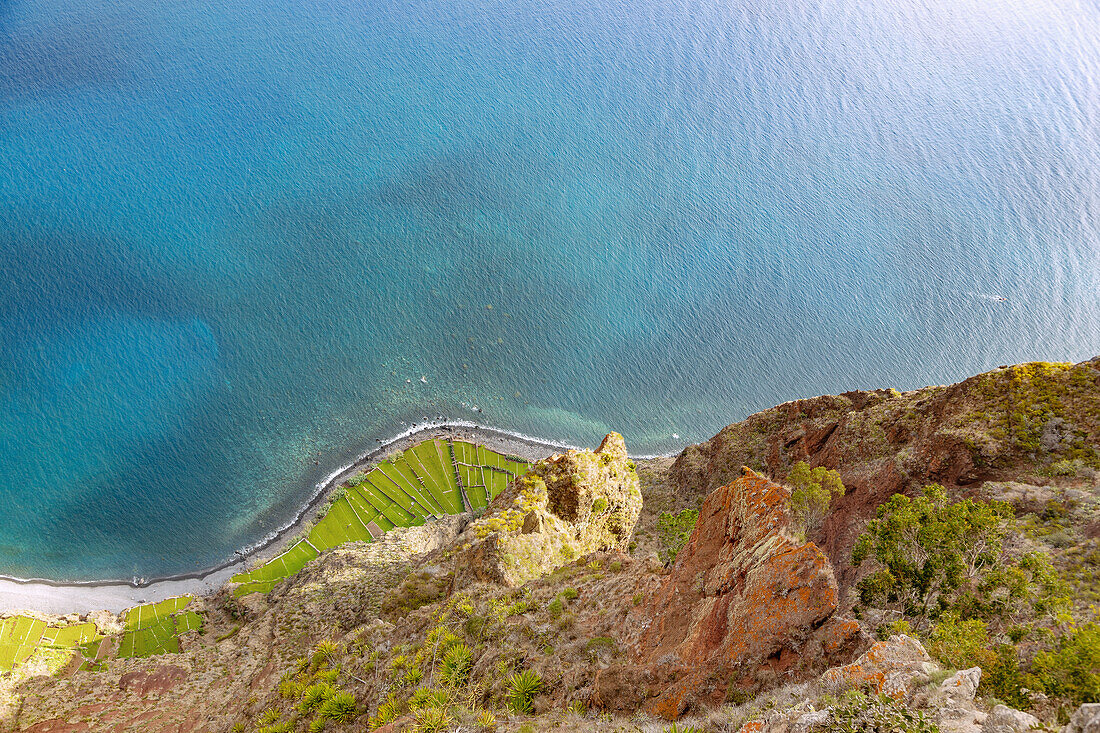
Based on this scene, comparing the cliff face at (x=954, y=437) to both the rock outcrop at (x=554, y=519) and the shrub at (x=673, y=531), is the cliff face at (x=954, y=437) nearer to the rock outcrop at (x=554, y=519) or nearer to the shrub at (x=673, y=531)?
the shrub at (x=673, y=531)

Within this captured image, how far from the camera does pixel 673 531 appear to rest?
173ft

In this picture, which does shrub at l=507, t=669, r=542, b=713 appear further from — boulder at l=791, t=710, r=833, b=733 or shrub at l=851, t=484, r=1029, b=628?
shrub at l=851, t=484, r=1029, b=628

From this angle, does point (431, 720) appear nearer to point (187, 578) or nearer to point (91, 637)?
point (91, 637)

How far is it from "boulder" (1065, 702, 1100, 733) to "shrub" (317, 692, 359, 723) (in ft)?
106

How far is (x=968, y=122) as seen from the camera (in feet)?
473

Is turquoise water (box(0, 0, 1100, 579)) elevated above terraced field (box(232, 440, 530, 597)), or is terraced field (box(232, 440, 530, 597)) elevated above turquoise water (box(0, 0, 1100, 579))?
turquoise water (box(0, 0, 1100, 579))

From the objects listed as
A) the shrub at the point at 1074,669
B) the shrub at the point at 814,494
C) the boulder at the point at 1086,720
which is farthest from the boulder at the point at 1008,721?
the shrub at the point at 814,494

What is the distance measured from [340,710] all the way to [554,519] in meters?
21.2

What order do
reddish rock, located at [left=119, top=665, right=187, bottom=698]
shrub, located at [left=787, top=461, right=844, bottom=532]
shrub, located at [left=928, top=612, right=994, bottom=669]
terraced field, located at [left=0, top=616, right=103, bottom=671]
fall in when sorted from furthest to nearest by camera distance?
terraced field, located at [left=0, top=616, right=103, bottom=671]
reddish rock, located at [left=119, top=665, right=187, bottom=698]
shrub, located at [left=787, top=461, right=844, bottom=532]
shrub, located at [left=928, top=612, right=994, bottom=669]

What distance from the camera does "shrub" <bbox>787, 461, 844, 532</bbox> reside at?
35.5 metres

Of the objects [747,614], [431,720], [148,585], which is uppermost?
[148,585]

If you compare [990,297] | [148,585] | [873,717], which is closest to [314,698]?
[873,717]

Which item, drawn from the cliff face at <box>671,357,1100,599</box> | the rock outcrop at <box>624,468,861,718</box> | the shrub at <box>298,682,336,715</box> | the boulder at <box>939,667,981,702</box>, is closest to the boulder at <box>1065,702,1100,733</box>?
the boulder at <box>939,667,981,702</box>

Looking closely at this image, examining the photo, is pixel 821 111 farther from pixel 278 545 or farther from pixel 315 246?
pixel 278 545
